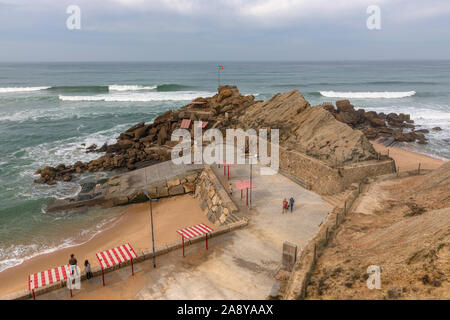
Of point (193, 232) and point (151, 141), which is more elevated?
point (151, 141)

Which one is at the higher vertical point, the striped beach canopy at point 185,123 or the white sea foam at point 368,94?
the white sea foam at point 368,94

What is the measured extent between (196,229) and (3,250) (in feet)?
35.1

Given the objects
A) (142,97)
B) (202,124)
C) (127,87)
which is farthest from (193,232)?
(127,87)

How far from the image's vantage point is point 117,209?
66.8ft

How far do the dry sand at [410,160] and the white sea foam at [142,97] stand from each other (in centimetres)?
4286

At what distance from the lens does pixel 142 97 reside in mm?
65500

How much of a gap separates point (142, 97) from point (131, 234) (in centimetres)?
5287

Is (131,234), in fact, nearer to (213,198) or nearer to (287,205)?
(213,198)

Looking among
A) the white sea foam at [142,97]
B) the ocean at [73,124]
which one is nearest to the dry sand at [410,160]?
the ocean at [73,124]

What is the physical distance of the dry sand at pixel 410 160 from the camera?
25291mm

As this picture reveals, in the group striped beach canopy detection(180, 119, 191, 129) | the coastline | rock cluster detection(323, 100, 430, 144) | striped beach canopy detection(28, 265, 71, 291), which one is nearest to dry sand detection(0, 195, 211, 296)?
the coastline

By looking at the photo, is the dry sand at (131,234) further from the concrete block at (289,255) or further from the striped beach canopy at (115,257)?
the concrete block at (289,255)
